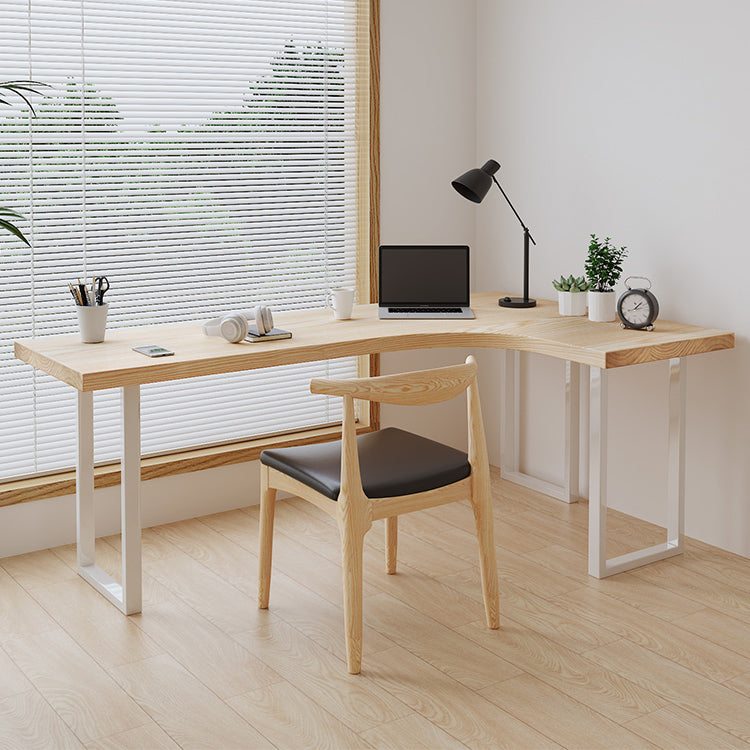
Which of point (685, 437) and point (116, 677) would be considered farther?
point (685, 437)

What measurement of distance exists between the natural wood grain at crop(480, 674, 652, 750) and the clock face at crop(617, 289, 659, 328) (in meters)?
1.17

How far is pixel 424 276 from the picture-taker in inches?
135

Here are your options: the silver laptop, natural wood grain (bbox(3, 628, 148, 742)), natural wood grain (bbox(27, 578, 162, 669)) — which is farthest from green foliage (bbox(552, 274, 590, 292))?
natural wood grain (bbox(3, 628, 148, 742))

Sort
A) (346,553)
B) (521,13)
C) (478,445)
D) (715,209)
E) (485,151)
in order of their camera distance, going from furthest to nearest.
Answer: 1. (485,151)
2. (521,13)
3. (715,209)
4. (478,445)
5. (346,553)

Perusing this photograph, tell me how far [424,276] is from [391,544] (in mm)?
959

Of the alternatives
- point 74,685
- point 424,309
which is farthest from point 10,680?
point 424,309

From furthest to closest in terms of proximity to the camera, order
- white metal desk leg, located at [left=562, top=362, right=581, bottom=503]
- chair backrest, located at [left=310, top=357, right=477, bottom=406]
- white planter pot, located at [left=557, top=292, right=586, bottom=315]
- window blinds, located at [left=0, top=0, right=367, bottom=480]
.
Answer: white metal desk leg, located at [left=562, top=362, right=581, bottom=503], white planter pot, located at [left=557, top=292, right=586, bottom=315], window blinds, located at [left=0, top=0, right=367, bottom=480], chair backrest, located at [left=310, top=357, right=477, bottom=406]

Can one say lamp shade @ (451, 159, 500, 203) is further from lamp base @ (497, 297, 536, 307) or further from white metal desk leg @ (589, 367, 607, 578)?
white metal desk leg @ (589, 367, 607, 578)

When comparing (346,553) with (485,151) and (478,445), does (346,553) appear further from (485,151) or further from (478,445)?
(485,151)

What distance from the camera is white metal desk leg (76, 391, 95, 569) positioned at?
112 inches

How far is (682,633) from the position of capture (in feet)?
8.59

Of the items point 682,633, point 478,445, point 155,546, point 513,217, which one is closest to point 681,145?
point 513,217

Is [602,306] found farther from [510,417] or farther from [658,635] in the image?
[658,635]

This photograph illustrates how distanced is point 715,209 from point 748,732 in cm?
159
